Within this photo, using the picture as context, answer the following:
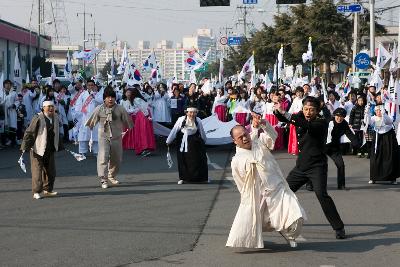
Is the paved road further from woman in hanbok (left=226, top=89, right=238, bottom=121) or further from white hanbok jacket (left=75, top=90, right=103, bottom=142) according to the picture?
woman in hanbok (left=226, top=89, right=238, bottom=121)

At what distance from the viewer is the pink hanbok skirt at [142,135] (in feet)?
64.4

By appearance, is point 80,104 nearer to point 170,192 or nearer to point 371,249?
point 170,192

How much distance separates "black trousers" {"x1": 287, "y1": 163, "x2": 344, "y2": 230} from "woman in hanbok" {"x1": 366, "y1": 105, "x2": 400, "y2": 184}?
5.25 meters

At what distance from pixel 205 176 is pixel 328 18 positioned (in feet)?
99.7

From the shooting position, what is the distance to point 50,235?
890 centimetres

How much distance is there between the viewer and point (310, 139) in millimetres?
9031

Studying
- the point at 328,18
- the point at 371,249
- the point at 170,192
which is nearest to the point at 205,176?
the point at 170,192

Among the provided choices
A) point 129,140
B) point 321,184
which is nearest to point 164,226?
point 321,184

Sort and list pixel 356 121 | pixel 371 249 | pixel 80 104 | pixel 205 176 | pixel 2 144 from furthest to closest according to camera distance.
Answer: pixel 2 144 < pixel 80 104 < pixel 356 121 < pixel 205 176 < pixel 371 249

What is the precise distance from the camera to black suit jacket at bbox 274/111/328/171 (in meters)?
8.93

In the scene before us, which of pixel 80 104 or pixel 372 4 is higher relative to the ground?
pixel 372 4

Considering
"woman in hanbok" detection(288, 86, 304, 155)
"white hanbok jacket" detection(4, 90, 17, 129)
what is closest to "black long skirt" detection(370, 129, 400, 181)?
"woman in hanbok" detection(288, 86, 304, 155)

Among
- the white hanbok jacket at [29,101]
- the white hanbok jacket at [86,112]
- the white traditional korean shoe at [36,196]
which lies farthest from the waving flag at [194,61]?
the white traditional korean shoe at [36,196]

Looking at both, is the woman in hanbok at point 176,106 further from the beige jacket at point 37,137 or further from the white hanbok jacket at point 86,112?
the beige jacket at point 37,137
